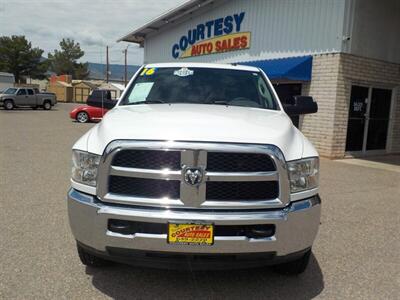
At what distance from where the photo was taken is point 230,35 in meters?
17.0

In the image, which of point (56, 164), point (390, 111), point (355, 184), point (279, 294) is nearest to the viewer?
point (279, 294)

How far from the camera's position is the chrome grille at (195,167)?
3.10 meters

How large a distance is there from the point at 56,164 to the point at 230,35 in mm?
9655

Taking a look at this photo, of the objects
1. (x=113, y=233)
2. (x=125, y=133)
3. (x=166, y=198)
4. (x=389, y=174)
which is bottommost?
(x=389, y=174)

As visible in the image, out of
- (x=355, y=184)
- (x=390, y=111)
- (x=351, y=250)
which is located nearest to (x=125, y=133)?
(x=351, y=250)

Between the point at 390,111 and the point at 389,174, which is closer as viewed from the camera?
the point at 389,174

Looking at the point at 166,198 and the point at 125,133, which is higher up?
the point at 125,133

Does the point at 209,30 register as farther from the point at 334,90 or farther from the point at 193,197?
the point at 193,197

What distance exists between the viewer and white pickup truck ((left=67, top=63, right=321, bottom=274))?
3.08 meters

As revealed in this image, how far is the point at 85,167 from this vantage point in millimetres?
3355

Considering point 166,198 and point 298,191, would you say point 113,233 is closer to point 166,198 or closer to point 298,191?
point 166,198

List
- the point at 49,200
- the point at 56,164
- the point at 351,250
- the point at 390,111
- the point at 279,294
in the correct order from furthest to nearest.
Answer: the point at 390,111 → the point at 56,164 → the point at 49,200 → the point at 351,250 → the point at 279,294

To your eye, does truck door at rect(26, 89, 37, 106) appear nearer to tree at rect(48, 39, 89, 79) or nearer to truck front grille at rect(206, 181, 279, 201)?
truck front grille at rect(206, 181, 279, 201)

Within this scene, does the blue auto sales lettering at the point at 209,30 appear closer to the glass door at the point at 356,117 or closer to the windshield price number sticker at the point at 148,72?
the glass door at the point at 356,117
